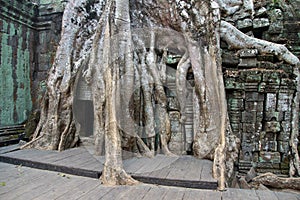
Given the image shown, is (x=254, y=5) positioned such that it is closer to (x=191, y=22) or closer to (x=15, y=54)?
(x=191, y=22)

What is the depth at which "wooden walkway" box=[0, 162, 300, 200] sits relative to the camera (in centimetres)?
225

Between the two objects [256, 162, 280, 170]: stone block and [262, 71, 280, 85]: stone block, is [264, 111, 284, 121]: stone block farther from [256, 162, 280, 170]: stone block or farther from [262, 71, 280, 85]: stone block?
[256, 162, 280, 170]: stone block

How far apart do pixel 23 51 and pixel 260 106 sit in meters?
5.15

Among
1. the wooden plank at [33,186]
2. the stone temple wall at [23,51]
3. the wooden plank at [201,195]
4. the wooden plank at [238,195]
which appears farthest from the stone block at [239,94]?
the stone temple wall at [23,51]

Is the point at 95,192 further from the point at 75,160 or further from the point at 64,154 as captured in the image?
the point at 64,154

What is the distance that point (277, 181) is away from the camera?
11.2 ft

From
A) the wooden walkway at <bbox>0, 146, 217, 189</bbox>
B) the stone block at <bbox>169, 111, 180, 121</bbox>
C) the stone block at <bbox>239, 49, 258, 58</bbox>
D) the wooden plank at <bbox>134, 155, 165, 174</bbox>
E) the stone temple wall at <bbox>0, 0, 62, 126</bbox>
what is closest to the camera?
the wooden walkway at <bbox>0, 146, 217, 189</bbox>

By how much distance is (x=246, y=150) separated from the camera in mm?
3891

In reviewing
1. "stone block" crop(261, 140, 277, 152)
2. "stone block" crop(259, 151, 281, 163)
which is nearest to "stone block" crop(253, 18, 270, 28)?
"stone block" crop(261, 140, 277, 152)

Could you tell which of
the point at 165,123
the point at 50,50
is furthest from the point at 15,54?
the point at 165,123

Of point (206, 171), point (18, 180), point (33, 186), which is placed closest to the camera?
point (33, 186)

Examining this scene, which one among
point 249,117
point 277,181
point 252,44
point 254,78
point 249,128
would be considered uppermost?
point 252,44

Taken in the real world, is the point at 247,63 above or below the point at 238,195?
above

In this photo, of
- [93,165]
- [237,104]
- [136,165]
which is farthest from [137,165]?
[237,104]
